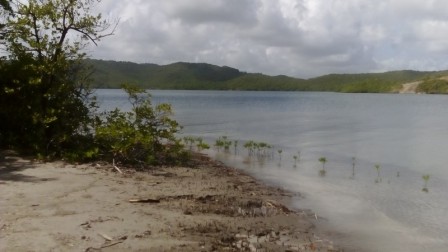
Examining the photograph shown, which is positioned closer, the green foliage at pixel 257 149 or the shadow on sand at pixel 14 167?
the shadow on sand at pixel 14 167

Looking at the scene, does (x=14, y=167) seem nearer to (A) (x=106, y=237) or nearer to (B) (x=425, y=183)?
(A) (x=106, y=237)

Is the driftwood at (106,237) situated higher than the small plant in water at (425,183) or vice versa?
the driftwood at (106,237)

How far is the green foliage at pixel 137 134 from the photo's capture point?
16.2 metres

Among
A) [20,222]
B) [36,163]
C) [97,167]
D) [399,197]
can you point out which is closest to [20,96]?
[36,163]

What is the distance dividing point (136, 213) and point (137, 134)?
20.5 ft

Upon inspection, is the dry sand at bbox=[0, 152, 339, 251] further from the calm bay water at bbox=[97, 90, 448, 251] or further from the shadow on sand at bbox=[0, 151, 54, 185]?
the calm bay water at bbox=[97, 90, 448, 251]

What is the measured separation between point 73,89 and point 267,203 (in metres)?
8.99

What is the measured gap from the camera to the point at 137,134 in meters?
16.2

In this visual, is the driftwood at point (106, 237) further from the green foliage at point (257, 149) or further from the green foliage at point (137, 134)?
the green foliage at point (257, 149)

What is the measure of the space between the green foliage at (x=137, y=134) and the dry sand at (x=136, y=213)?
4.10 feet

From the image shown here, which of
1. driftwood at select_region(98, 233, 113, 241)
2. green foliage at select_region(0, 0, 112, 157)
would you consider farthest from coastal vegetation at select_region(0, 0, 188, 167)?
driftwood at select_region(98, 233, 113, 241)

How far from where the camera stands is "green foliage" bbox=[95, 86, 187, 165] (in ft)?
53.1

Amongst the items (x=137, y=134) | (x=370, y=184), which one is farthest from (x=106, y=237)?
(x=370, y=184)

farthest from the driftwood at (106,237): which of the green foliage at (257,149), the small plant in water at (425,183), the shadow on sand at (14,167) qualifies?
the green foliage at (257,149)
